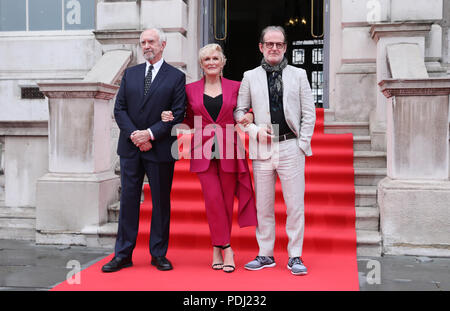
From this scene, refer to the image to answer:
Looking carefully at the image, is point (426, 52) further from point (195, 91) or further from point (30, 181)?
point (30, 181)

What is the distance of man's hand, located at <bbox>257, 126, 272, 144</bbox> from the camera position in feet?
13.7

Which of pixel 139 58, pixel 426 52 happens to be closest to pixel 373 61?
pixel 426 52

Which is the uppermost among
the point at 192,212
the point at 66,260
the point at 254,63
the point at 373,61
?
the point at 254,63

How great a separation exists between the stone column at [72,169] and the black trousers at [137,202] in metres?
1.20

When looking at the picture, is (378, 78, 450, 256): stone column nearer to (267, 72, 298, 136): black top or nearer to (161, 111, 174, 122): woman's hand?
(267, 72, 298, 136): black top

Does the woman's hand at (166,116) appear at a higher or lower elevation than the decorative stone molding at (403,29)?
lower

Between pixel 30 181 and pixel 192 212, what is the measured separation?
2981 mm

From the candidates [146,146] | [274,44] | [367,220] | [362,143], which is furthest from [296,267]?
[362,143]

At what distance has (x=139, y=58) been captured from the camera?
23.8 feet

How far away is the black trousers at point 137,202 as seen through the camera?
4438mm

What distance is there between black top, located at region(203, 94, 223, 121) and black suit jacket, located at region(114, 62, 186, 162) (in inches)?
8.4

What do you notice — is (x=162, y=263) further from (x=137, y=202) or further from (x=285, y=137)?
(x=285, y=137)

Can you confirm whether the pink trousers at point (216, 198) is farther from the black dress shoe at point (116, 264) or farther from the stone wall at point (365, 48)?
the stone wall at point (365, 48)

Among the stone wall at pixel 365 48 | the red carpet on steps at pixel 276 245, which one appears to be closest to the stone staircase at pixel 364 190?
the red carpet on steps at pixel 276 245
